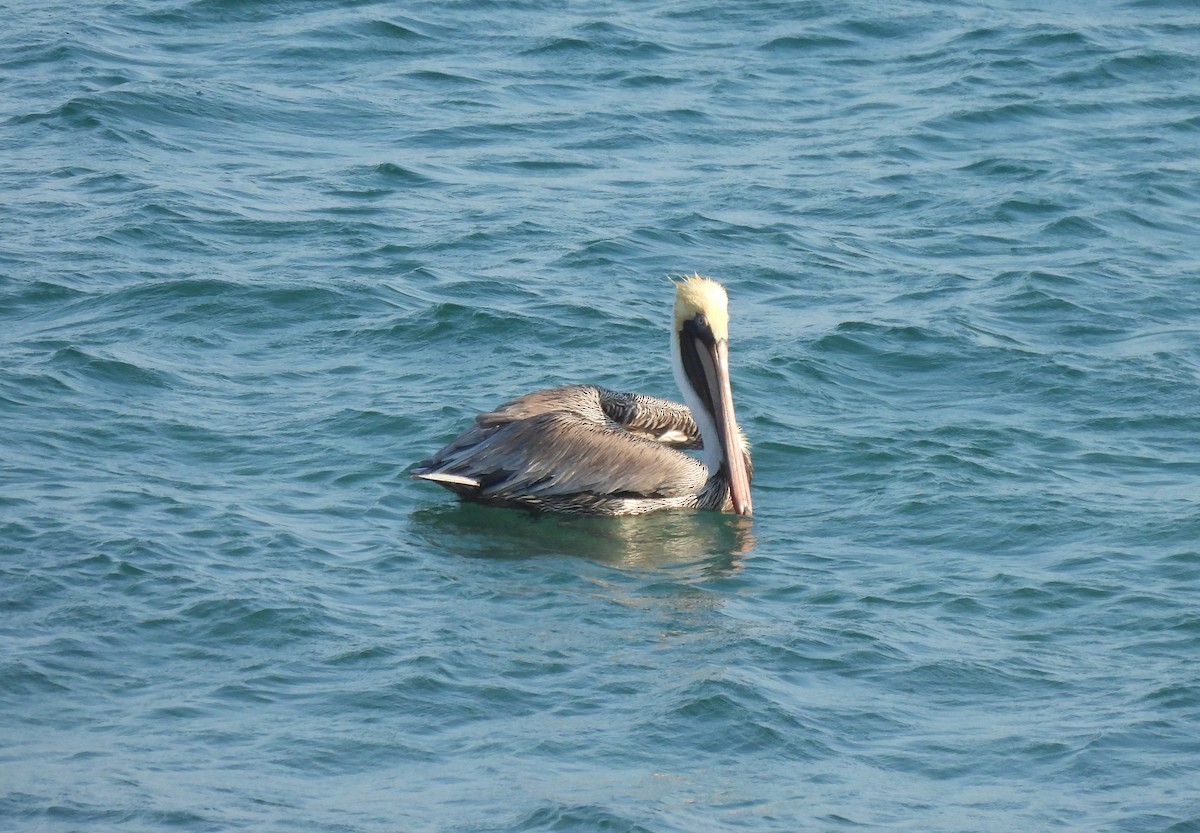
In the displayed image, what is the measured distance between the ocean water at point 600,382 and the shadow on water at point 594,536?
37 mm

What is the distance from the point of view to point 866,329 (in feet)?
36.2

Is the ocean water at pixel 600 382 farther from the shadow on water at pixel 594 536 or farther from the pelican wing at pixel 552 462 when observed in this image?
the pelican wing at pixel 552 462

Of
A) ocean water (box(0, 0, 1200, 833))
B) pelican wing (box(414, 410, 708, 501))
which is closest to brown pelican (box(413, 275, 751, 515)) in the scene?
pelican wing (box(414, 410, 708, 501))

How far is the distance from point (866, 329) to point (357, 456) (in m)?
3.33

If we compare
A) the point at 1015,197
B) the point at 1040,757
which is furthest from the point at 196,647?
the point at 1015,197

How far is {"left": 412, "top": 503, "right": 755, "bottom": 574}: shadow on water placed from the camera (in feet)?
27.5

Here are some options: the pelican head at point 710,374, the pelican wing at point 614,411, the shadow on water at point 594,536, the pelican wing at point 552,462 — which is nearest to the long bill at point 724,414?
the pelican head at point 710,374

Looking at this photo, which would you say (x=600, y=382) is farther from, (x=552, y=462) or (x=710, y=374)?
(x=552, y=462)

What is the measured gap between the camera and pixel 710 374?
916 centimetres

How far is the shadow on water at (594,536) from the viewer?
838 cm

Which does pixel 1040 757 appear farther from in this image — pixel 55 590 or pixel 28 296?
pixel 28 296

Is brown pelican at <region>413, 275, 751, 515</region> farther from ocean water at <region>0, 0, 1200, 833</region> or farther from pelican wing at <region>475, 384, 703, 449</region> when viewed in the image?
ocean water at <region>0, 0, 1200, 833</region>

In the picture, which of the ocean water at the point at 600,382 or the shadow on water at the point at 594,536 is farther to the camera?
the shadow on water at the point at 594,536

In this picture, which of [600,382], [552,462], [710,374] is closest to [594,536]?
[552,462]
